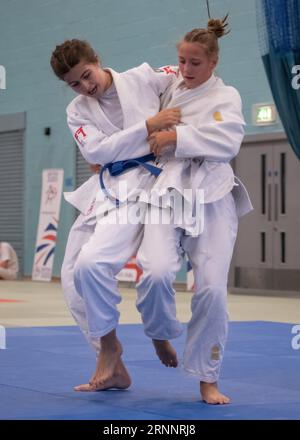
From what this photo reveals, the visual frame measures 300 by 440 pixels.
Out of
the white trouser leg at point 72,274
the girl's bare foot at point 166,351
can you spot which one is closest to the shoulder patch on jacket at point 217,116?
the white trouser leg at point 72,274

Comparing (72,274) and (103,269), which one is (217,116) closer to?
(103,269)

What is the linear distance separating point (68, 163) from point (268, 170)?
13.5 feet

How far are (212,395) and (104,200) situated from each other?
0.91m

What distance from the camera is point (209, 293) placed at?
345cm

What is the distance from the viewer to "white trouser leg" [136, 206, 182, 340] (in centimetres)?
340

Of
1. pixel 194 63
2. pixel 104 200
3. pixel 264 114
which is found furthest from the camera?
pixel 264 114

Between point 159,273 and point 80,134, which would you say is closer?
point 159,273

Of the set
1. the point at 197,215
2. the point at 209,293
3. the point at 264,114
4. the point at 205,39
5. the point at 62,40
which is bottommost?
the point at 209,293

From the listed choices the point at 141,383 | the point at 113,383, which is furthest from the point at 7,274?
the point at 113,383

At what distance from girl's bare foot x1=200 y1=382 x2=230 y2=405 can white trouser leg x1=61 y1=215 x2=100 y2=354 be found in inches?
20.8

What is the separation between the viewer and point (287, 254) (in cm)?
1131

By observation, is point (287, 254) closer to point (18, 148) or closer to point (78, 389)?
point (18, 148)

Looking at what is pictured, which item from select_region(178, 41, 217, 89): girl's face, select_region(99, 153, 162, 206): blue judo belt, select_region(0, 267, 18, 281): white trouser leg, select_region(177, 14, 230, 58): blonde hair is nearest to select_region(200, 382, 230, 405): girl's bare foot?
select_region(99, 153, 162, 206): blue judo belt

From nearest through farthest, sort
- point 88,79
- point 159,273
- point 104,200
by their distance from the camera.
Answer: point 159,273
point 88,79
point 104,200
